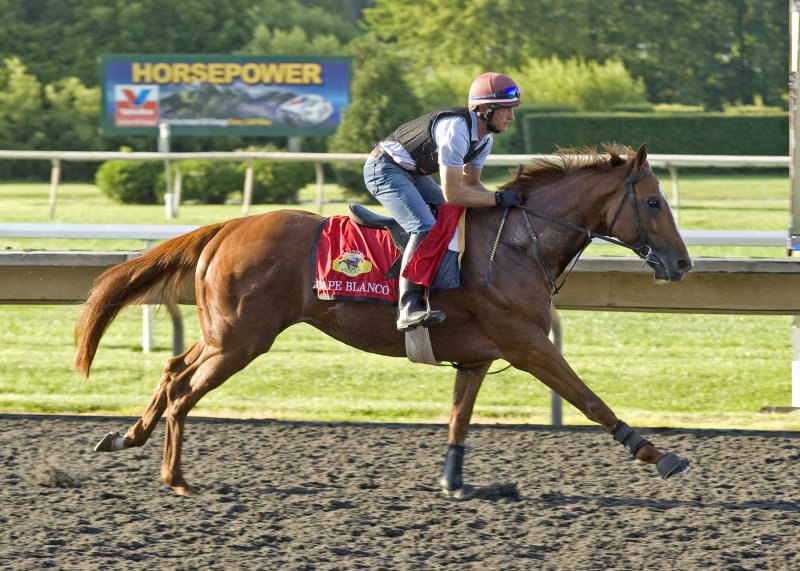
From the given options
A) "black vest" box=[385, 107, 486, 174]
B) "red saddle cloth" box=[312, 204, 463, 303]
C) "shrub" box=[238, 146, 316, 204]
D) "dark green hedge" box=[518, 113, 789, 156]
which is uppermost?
"dark green hedge" box=[518, 113, 789, 156]

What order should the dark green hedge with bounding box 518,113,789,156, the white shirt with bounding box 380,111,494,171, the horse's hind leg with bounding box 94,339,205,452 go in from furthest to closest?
1. the dark green hedge with bounding box 518,113,789,156
2. the horse's hind leg with bounding box 94,339,205,452
3. the white shirt with bounding box 380,111,494,171

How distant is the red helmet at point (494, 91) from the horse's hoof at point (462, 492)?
163 centimetres

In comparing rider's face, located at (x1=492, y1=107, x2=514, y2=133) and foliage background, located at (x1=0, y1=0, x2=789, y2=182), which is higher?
foliage background, located at (x1=0, y1=0, x2=789, y2=182)

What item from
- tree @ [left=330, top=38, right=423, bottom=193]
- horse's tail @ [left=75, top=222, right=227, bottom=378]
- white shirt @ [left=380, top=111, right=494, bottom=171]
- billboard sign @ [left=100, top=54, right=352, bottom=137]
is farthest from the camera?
billboard sign @ [left=100, top=54, right=352, bottom=137]

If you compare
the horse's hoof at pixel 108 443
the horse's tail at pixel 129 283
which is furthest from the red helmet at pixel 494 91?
the horse's hoof at pixel 108 443

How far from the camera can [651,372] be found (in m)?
7.99

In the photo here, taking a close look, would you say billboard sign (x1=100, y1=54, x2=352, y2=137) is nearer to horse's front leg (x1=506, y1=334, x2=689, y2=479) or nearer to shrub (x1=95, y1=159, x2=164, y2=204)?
shrub (x1=95, y1=159, x2=164, y2=204)

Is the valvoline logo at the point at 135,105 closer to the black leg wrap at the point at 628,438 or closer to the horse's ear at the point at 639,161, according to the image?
the horse's ear at the point at 639,161

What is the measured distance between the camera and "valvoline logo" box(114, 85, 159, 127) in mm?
23766

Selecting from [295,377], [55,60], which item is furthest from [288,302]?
[55,60]

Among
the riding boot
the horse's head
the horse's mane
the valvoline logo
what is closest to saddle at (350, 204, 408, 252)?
the riding boot

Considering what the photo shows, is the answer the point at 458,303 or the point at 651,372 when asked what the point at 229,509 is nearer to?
the point at 458,303

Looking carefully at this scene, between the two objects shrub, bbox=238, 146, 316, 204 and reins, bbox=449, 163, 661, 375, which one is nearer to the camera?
reins, bbox=449, 163, 661, 375

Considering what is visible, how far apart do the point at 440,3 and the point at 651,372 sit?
31598 mm
